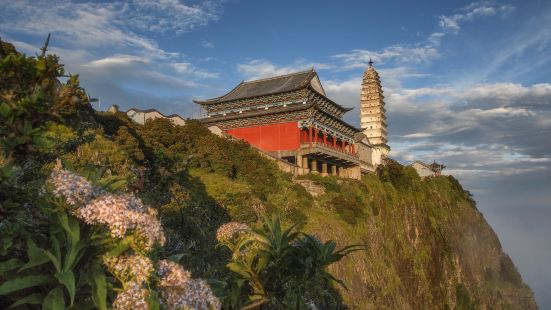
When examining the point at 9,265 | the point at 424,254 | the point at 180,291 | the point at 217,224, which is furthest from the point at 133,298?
the point at 424,254

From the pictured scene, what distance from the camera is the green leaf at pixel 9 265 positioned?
13.1 feet

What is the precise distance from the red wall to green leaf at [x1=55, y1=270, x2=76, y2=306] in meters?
35.7

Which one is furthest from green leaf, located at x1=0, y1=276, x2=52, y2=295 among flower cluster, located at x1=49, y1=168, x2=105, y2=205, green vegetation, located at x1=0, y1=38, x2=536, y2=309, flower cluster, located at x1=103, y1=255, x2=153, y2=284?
flower cluster, located at x1=49, y1=168, x2=105, y2=205

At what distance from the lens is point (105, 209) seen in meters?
3.87

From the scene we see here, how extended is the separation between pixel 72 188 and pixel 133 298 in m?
1.17

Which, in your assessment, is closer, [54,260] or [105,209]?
[54,260]

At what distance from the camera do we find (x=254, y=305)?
587 cm

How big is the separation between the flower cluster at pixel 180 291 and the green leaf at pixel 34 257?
1.01 metres

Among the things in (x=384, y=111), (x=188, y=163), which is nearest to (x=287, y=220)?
(x=188, y=163)

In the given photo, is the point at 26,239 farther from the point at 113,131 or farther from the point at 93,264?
the point at 113,131

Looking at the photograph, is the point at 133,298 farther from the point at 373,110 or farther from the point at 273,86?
the point at 373,110

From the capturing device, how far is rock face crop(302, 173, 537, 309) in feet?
92.1

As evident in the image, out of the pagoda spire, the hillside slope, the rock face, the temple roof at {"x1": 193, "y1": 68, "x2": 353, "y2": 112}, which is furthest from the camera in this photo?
the pagoda spire

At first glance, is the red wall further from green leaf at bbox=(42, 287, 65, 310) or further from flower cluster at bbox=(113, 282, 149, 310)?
Result: flower cluster at bbox=(113, 282, 149, 310)
